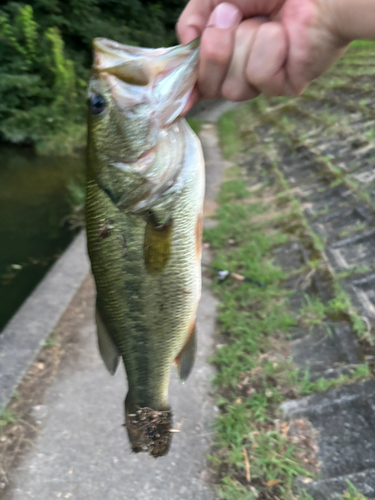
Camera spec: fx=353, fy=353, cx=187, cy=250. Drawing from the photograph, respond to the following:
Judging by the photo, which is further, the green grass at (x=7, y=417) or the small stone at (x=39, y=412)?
the small stone at (x=39, y=412)

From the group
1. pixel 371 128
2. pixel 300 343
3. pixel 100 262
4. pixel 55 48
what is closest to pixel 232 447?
pixel 300 343

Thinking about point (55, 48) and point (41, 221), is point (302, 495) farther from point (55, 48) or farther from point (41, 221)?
point (55, 48)

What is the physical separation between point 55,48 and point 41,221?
5.36 meters

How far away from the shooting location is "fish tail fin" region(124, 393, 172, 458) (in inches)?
61.6

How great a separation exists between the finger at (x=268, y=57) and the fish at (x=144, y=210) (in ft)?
0.62

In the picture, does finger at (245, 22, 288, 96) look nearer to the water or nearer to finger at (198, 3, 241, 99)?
finger at (198, 3, 241, 99)

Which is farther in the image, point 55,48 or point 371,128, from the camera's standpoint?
point 55,48

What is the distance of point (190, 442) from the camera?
2.49 metres

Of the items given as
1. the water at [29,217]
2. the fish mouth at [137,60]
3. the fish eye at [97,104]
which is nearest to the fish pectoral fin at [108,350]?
the fish eye at [97,104]

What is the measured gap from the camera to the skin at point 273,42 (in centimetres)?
99

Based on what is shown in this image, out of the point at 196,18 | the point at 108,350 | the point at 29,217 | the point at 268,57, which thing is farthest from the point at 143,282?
the point at 29,217

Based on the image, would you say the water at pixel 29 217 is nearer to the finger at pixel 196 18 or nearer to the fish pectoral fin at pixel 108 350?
the fish pectoral fin at pixel 108 350

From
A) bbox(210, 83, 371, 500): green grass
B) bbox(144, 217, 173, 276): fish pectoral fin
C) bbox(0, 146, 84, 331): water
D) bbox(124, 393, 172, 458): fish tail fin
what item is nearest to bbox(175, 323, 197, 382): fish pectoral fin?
bbox(124, 393, 172, 458): fish tail fin

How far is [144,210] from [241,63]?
1.93ft
